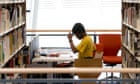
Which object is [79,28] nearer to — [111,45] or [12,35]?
[12,35]

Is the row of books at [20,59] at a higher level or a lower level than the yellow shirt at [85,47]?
lower

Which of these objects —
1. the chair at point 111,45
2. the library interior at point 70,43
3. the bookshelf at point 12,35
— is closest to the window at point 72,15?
the library interior at point 70,43

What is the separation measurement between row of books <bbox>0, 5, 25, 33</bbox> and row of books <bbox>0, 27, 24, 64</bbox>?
14 centimetres

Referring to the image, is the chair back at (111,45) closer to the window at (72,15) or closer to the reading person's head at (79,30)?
the window at (72,15)

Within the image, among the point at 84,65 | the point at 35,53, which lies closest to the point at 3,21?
the point at 84,65

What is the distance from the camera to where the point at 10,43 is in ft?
14.8

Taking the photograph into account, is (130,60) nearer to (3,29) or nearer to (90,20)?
(3,29)

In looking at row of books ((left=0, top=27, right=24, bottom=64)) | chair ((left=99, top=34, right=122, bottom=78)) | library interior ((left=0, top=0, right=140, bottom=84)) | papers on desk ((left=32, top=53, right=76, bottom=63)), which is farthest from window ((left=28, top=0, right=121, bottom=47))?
papers on desk ((left=32, top=53, right=76, bottom=63))

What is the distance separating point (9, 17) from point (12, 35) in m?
0.37

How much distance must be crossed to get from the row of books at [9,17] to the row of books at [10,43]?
0.14 metres

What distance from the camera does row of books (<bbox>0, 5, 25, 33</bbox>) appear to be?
3.93 meters

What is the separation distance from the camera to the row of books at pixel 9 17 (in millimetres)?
3930

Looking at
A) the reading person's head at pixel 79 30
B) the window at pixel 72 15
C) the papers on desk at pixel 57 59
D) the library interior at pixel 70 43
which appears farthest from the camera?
the window at pixel 72 15

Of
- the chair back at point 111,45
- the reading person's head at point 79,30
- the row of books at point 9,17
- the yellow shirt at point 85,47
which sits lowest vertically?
the chair back at point 111,45
